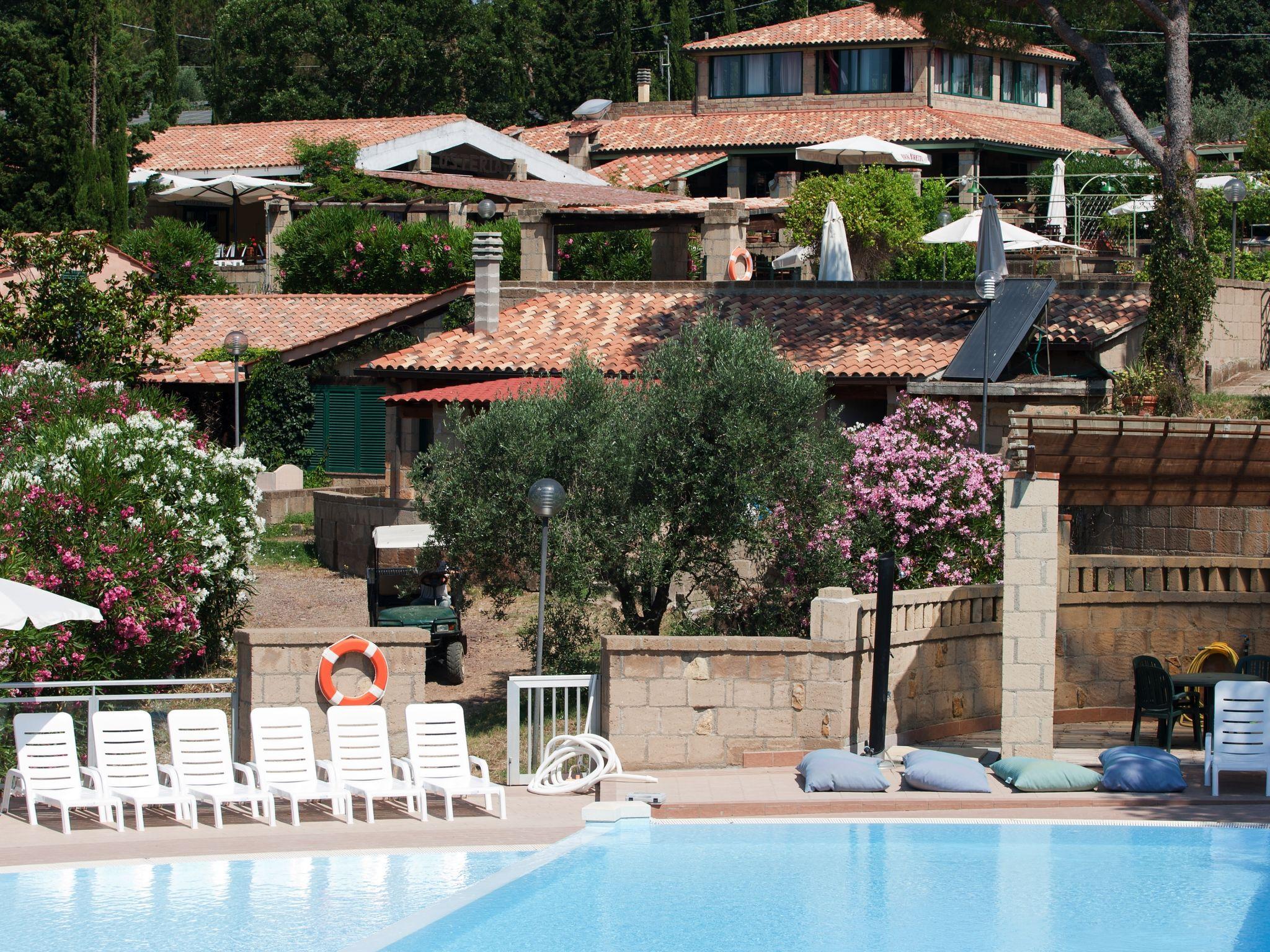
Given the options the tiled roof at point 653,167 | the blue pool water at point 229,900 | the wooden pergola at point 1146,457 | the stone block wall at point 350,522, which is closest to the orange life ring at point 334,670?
the blue pool water at point 229,900

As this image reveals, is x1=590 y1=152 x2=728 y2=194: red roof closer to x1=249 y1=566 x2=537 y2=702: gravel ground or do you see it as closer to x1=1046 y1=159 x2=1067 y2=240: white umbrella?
x1=1046 y1=159 x2=1067 y2=240: white umbrella

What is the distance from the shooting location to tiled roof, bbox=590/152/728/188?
167 ft

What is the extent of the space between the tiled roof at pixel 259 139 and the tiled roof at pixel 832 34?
33.8 feet

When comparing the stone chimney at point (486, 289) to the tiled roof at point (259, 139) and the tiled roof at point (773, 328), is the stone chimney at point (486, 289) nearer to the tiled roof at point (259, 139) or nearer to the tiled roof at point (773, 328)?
the tiled roof at point (773, 328)

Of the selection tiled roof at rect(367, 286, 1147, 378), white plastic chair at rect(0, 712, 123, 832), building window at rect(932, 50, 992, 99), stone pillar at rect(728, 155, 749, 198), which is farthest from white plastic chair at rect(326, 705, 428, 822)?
building window at rect(932, 50, 992, 99)

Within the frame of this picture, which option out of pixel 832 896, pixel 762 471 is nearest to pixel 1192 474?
pixel 762 471

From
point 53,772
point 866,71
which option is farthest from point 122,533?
point 866,71

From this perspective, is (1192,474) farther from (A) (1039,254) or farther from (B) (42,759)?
(A) (1039,254)

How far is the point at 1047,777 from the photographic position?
13.5m

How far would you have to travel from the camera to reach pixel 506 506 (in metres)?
16.5

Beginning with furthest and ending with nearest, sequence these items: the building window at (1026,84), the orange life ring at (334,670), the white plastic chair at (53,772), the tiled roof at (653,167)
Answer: the building window at (1026,84)
the tiled roof at (653,167)
the orange life ring at (334,670)
the white plastic chair at (53,772)

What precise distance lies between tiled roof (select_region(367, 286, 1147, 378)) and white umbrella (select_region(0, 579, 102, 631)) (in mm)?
13682

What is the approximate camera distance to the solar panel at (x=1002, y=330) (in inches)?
952

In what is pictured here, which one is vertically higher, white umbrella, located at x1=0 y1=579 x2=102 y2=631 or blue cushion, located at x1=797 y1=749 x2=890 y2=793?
white umbrella, located at x1=0 y1=579 x2=102 y2=631
